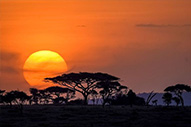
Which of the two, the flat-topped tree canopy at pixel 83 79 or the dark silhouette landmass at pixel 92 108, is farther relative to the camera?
the flat-topped tree canopy at pixel 83 79

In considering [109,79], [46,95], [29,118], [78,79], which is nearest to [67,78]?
[78,79]

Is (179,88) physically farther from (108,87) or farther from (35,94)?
(35,94)

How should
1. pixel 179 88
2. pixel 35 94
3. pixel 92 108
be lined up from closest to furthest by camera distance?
pixel 92 108 < pixel 179 88 < pixel 35 94

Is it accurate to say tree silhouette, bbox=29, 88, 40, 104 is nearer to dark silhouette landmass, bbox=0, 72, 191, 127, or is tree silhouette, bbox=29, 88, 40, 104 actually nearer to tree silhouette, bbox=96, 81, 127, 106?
dark silhouette landmass, bbox=0, 72, 191, 127

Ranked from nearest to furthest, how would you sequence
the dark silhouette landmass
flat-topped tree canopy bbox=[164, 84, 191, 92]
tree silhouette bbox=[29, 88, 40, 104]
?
1. the dark silhouette landmass
2. flat-topped tree canopy bbox=[164, 84, 191, 92]
3. tree silhouette bbox=[29, 88, 40, 104]

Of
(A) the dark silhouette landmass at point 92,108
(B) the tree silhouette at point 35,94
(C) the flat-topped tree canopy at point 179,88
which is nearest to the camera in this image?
(A) the dark silhouette landmass at point 92,108

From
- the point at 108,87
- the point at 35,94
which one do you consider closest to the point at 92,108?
the point at 108,87

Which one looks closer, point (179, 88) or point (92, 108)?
point (92, 108)

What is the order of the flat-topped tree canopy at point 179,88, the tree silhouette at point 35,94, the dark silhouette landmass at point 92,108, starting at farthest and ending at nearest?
the tree silhouette at point 35,94 → the flat-topped tree canopy at point 179,88 → the dark silhouette landmass at point 92,108

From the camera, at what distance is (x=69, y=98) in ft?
463

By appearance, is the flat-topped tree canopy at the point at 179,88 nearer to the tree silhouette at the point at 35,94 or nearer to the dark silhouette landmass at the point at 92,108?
the dark silhouette landmass at the point at 92,108

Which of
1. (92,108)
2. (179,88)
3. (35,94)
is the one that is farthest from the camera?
(35,94)

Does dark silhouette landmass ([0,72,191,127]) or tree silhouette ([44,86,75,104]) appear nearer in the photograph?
dark silhouette landmass ([0,72,191,127])

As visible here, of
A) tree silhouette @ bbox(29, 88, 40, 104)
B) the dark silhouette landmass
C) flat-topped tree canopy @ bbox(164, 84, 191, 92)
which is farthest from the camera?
tree silhouette @ bbox(29, 88, 40, 104)
